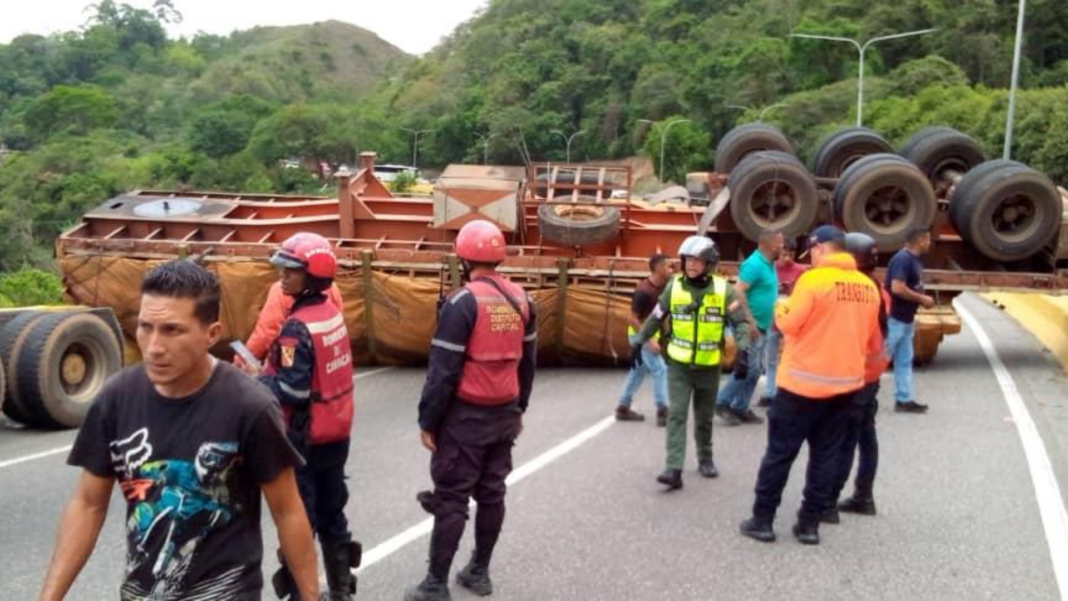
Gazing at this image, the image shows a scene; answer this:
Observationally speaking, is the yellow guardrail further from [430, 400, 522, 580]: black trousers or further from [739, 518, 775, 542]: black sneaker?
[430, 400, 522, 580]: black trousers

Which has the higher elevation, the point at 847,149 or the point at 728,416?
the point at 847,149

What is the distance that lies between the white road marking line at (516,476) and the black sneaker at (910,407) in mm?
2463

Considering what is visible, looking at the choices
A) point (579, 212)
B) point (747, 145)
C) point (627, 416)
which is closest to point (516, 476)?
point (627, 416)

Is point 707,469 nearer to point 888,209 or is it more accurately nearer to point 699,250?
point 699,250

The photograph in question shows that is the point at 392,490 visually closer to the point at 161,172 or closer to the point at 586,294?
the point at 586,294

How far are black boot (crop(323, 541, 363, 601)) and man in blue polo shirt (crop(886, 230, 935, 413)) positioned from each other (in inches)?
229

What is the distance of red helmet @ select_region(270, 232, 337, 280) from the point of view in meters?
4.55

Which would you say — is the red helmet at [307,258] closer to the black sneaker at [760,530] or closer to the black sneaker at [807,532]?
the black sneaker at [760,530]

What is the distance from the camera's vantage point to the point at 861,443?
20.7 feet

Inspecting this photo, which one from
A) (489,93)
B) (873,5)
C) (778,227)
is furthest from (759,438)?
(489,93)

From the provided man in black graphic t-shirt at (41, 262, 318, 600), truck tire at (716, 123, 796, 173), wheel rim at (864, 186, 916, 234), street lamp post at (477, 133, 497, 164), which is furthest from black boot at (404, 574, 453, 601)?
street lamp post at (477, 133, 497, 164)

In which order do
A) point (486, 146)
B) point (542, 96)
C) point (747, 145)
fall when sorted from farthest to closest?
point (542, 96)
point (486, 146)
point (747, 145)

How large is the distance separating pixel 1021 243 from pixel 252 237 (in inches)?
334

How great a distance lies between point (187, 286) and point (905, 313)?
7.62 m
